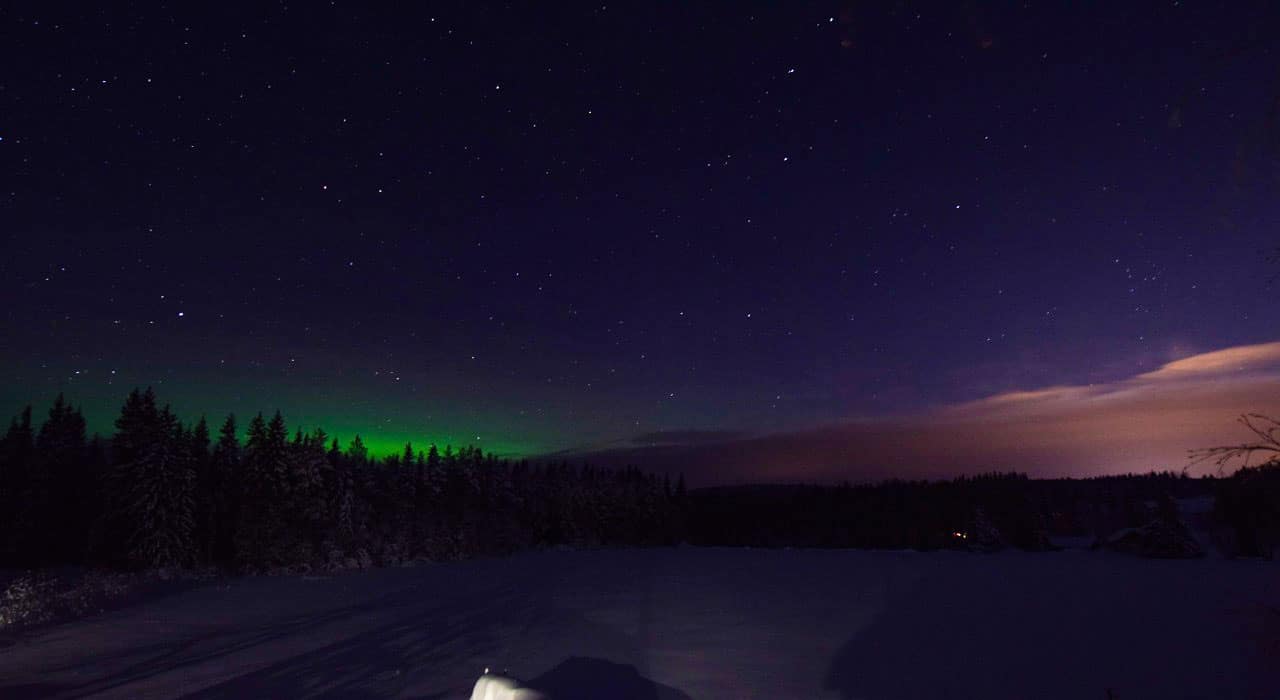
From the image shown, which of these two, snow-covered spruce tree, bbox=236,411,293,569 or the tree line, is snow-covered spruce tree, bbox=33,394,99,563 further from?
snow-covered spruce tree, bbox=236,411,293,569

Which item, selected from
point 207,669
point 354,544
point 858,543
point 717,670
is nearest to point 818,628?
point 717,670

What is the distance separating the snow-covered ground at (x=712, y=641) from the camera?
11.6m

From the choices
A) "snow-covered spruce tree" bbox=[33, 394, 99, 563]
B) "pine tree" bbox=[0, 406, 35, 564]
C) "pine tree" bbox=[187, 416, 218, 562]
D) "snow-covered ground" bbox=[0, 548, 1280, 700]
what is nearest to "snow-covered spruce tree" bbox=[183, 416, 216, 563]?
"pine tree" bbox=[187, 416, 218, 562]

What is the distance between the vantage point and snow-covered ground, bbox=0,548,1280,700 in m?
11.6

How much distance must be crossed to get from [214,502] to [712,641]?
39.6 m

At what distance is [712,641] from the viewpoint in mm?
15422

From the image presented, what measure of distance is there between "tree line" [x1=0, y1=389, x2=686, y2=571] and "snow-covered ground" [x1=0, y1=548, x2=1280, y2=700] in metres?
10.6

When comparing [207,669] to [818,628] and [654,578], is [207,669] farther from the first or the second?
[654,578]

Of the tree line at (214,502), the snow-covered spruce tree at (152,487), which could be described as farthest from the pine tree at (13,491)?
the snow-covered spruce tree at (152,487)

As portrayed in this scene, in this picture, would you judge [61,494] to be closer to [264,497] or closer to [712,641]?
[264,497]

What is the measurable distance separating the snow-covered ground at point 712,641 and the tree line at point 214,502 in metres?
10.6

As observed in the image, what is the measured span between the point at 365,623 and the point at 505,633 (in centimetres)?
565

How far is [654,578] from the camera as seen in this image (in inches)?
1244

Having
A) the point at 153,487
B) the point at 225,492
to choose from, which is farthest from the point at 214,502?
the point at 153,487
